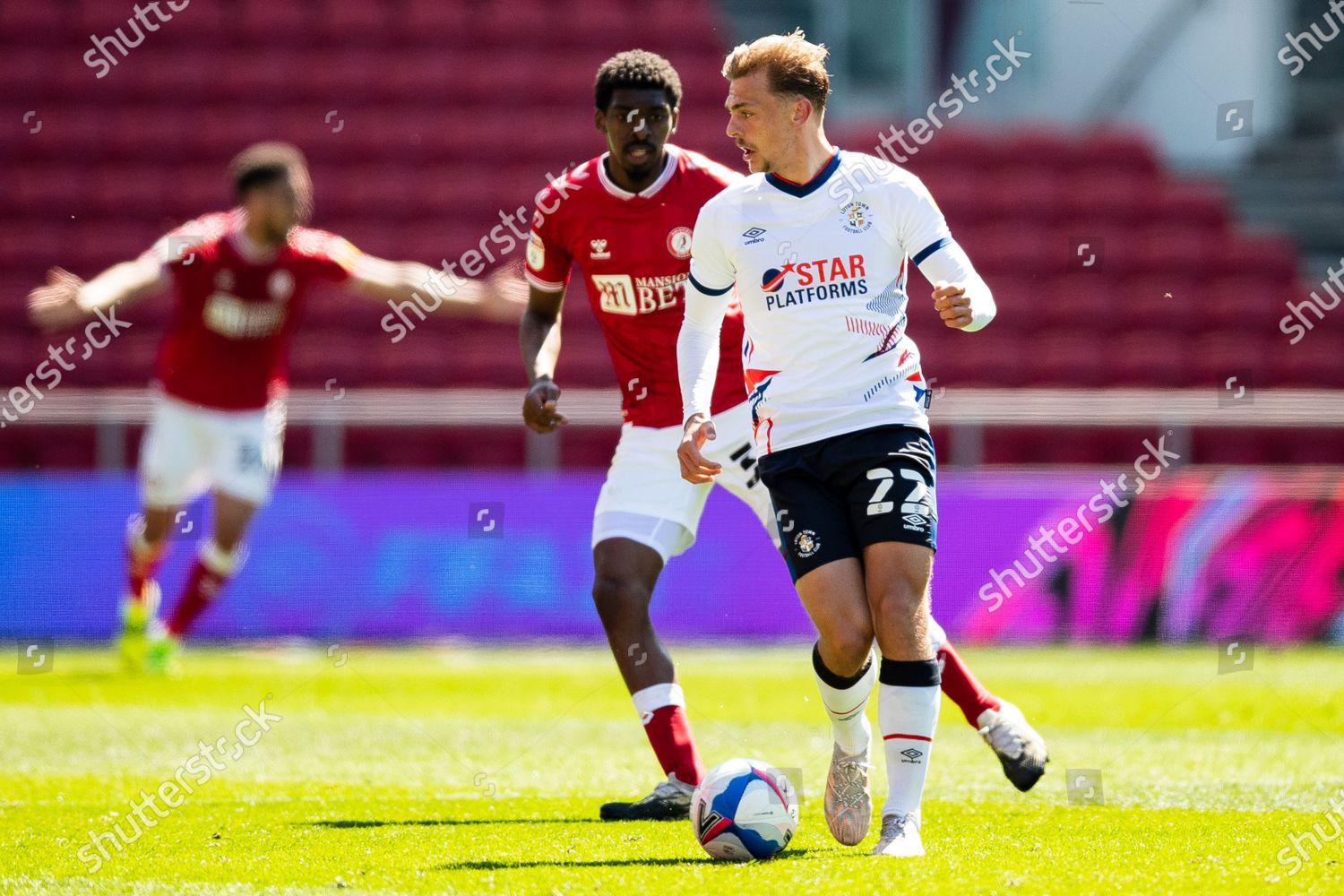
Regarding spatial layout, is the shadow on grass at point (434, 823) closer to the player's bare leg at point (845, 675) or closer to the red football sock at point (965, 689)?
the player's bare leg at point (845, 675)

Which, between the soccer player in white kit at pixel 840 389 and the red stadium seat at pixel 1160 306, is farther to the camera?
the red stadium seat at pixel 1160 306

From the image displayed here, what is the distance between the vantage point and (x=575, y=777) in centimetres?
660

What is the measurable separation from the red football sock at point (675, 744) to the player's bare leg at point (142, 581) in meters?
5.67

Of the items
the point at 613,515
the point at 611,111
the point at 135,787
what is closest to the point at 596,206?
the point at 611,111

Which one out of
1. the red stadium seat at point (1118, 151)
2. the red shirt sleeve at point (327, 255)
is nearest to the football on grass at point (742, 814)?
the red shirt sleeve at point (327, 255)

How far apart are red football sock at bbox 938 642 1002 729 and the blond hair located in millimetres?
1910

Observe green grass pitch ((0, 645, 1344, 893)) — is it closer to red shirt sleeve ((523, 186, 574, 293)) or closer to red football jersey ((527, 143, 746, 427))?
red football jersey ((527, 143, 746, 427))

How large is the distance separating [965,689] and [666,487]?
4.00 feet

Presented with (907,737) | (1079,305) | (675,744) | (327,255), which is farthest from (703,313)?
(1079,305)

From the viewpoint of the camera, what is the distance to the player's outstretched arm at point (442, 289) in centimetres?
790

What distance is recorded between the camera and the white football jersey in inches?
184

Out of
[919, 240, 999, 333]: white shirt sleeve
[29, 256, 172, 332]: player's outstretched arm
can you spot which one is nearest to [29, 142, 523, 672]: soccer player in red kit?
[29, 256, 172, 332]: player's outstretched arm

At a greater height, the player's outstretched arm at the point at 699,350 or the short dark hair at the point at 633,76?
the short dark hair at the point at 633,76

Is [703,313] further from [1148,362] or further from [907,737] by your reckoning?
[1148,362]
